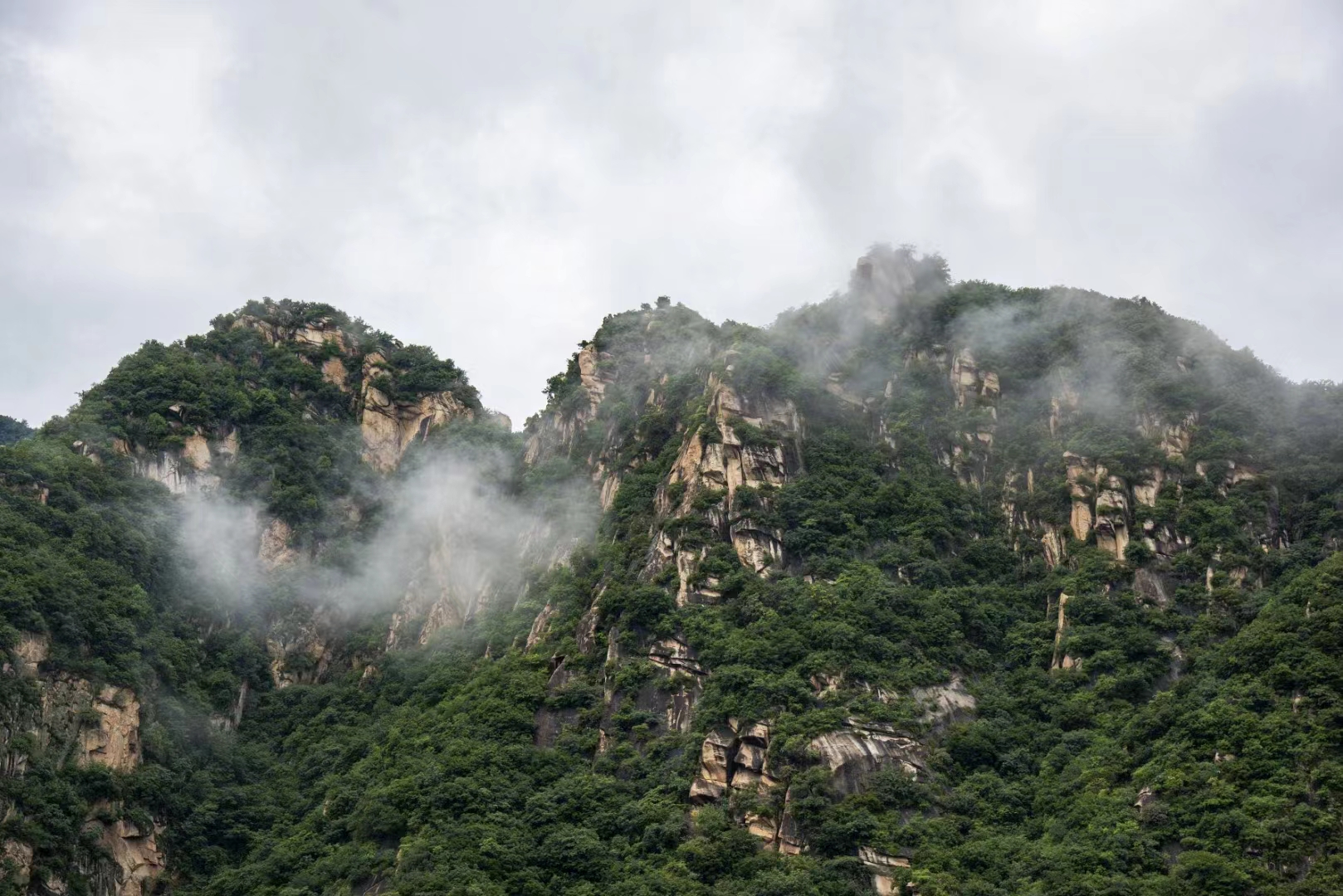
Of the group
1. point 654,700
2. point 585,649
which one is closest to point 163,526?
point 585,649

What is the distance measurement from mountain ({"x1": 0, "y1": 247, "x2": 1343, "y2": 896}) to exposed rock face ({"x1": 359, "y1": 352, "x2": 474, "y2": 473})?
362 mm

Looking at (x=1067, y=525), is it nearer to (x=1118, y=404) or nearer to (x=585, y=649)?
(x=1118, y=404)

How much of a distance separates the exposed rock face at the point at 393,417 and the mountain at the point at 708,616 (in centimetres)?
A: 36

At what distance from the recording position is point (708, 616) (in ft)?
280

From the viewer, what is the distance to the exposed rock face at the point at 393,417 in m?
119

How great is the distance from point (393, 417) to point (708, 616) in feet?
148

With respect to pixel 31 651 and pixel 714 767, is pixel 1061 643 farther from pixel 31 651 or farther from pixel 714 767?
pixel 31 651

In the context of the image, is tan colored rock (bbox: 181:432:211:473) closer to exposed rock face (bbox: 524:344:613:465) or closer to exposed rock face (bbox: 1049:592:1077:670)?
exposed rock face (bbox: 524:344:613:465)

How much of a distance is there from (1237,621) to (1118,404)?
2072 centimetres

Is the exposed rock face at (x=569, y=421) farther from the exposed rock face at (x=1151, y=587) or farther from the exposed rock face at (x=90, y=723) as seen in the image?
the exposed rock face at (x=1151, y=587)

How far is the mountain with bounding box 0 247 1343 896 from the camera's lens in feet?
233

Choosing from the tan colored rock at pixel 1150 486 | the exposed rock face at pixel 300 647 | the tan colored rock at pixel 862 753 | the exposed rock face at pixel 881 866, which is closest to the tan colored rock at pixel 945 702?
the tan colored rock at pixel 862 753

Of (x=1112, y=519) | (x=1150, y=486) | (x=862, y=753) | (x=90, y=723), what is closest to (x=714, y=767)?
(x=862, y=753)

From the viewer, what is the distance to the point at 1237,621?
262 feet
